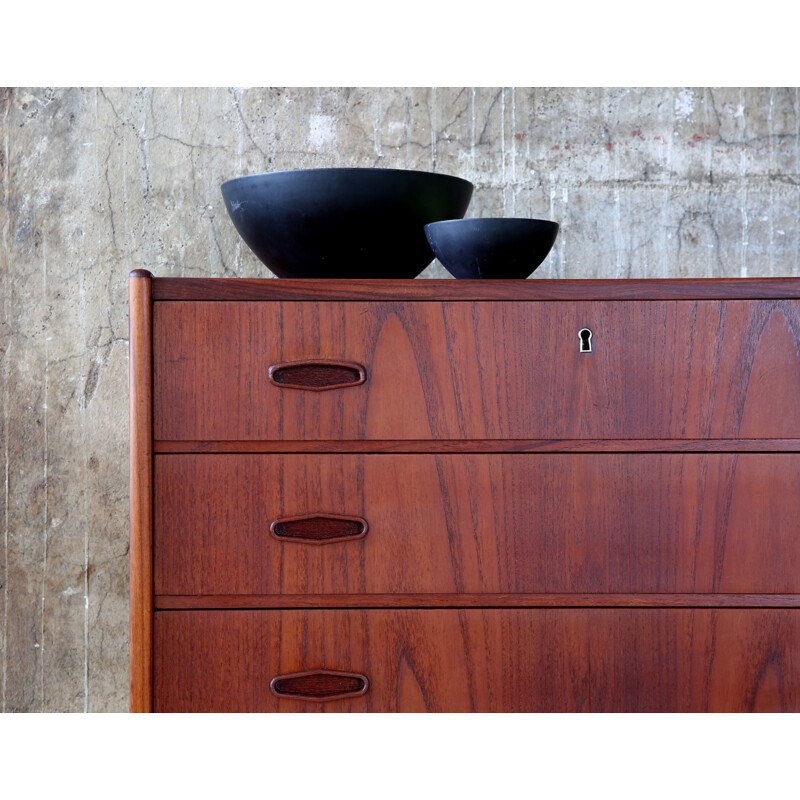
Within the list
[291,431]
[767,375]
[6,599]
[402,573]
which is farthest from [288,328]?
[6,599]

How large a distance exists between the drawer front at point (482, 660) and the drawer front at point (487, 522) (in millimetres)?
44

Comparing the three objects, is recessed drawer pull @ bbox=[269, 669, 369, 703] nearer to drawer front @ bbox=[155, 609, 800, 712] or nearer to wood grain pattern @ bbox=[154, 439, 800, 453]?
drawer front @ bbox=[155, 609, 800, 712]

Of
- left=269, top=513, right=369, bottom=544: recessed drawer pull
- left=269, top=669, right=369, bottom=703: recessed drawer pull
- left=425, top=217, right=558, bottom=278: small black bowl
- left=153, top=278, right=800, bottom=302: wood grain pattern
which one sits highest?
left=425, top=217, right=558, bottom=278: small black bowl

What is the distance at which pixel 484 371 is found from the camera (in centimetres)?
115

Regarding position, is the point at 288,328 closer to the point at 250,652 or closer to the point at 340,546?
the point at 340,546

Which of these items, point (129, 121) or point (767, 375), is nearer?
point (767, 375)

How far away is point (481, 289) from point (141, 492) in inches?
22.2

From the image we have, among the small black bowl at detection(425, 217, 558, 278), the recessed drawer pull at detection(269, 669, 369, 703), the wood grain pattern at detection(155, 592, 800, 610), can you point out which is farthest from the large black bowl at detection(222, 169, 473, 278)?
the recessed drawer pull at detection(269, 669, 369, 703)

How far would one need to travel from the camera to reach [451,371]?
1.15 meters

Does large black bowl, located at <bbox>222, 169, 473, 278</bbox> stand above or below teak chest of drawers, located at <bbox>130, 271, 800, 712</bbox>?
above

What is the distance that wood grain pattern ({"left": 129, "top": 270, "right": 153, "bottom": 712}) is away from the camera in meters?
1.12

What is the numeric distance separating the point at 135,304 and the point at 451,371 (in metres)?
0.46

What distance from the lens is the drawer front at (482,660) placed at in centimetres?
114

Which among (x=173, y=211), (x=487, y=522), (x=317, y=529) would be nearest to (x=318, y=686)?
(x=317, y=529)
